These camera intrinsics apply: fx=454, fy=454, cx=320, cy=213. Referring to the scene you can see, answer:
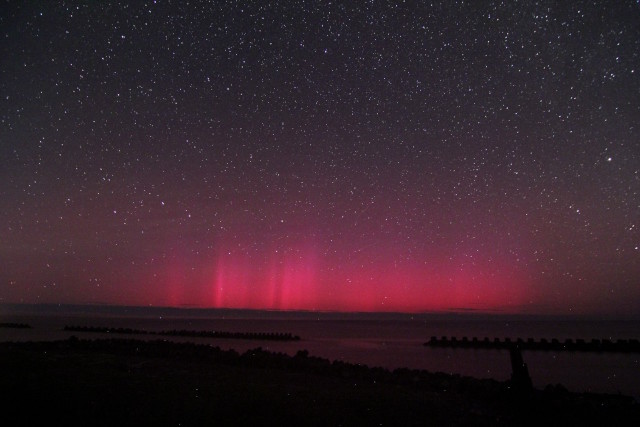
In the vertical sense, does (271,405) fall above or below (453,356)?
above

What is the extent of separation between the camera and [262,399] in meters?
11.6

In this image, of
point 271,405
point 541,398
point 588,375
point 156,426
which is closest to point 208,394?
point 271,405

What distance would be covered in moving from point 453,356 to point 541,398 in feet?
75.8

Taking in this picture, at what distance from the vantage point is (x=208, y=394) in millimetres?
11984

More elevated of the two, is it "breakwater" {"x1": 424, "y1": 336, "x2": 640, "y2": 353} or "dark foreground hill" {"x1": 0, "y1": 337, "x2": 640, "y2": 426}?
"dark foreground hill" {"x1": 0, "y1": 337, "x2": 640, "y2": 426}

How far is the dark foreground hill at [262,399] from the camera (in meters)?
9.39

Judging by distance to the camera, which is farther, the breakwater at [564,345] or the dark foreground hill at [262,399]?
the breakwater at [564,345]

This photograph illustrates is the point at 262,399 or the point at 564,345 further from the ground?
the point at 262,399

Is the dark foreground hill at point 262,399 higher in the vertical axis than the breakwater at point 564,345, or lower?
higher

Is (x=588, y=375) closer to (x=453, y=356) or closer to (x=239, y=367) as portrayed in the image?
(x=453, y=356)

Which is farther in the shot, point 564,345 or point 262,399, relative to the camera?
point 564,345

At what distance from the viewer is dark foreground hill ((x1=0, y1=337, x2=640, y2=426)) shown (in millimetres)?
9391

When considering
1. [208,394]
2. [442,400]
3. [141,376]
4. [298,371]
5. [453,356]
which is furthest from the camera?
[453,356]

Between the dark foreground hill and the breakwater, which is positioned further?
the breakwater
